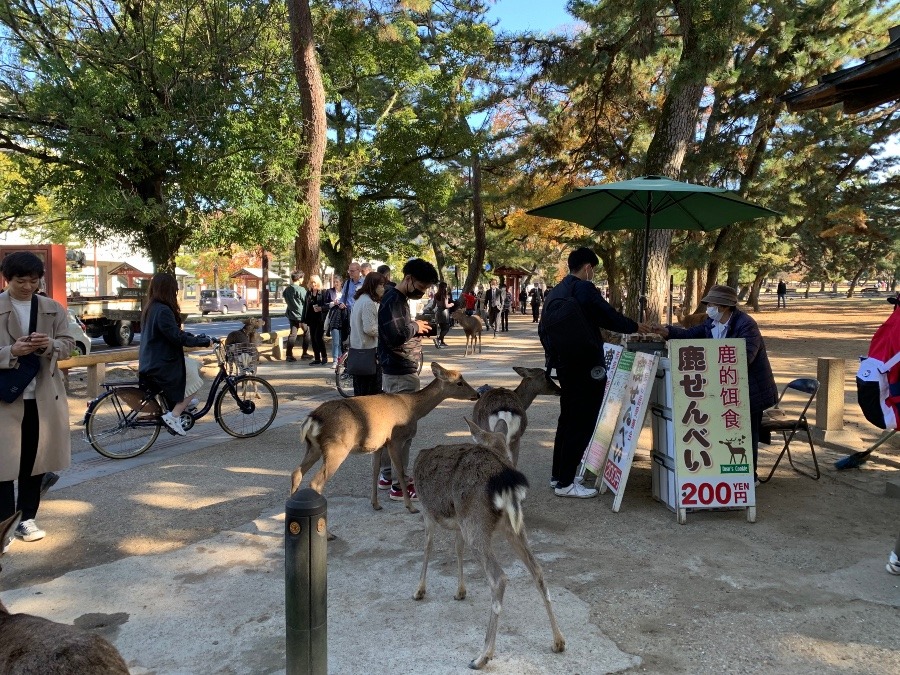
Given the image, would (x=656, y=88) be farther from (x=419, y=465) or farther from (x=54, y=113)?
(x=419, y=465)

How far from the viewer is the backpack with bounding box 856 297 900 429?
3688 millimetres

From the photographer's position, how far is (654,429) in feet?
17.5

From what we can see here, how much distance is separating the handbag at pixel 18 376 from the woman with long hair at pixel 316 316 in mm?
8948

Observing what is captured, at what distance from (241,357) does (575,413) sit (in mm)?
4322

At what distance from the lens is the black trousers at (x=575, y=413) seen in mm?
5383

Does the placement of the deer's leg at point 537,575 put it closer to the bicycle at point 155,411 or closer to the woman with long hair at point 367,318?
the woman with long hair at point 367,318

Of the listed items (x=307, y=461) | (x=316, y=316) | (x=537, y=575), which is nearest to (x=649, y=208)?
(x=307, y=461)

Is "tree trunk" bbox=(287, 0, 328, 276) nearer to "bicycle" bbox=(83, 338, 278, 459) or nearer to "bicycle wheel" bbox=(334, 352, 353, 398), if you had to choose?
"bicycle wheel" bbox=(334, 352, 353, 398)

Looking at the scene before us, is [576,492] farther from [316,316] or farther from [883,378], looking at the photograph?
[316,316]

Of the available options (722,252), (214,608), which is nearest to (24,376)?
(214,608)

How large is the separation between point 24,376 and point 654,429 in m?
4.57

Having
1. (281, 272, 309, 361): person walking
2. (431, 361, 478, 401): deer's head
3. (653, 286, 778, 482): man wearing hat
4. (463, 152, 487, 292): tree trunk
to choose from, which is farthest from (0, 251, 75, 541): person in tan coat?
(463, 152, 487, 292): tree trunk

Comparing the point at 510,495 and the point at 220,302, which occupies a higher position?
the point at 220,302

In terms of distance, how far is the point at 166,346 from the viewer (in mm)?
6395
